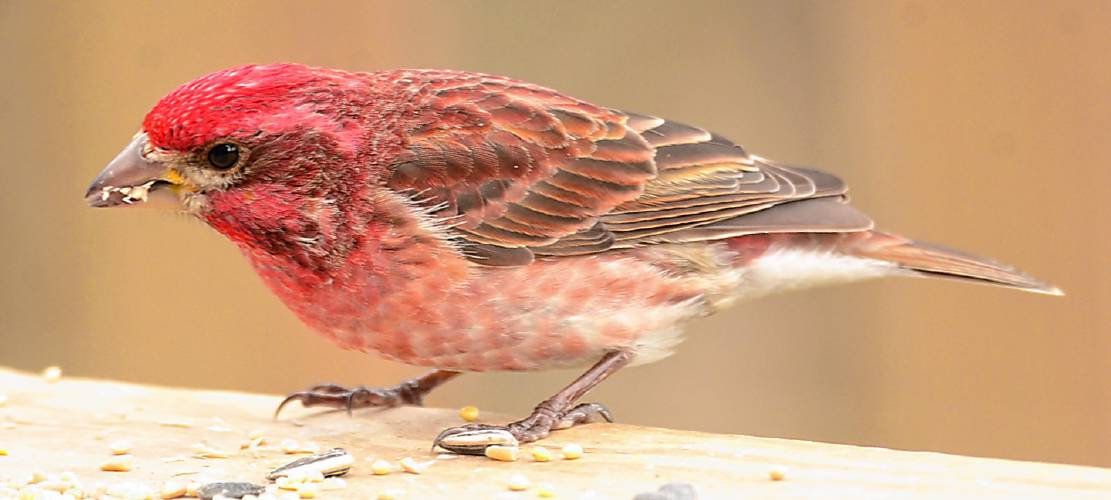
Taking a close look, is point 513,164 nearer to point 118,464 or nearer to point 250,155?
point 250,155

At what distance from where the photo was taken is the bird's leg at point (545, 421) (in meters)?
4.06

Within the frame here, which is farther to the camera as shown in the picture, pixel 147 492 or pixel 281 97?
pixel 281 97

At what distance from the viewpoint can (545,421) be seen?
433 centimetres

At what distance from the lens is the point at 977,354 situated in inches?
267

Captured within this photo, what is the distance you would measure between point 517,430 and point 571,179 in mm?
892

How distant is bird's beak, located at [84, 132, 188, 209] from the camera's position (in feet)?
13.8

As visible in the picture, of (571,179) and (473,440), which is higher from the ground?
(571,179)

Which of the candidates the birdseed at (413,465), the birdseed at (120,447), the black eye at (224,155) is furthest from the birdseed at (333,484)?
the black eye at (224,155)

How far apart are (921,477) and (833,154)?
3.36 meters

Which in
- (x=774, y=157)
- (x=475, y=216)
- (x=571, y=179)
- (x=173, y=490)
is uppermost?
(x=774, y=157)

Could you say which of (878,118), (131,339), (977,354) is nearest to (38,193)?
(131,339)

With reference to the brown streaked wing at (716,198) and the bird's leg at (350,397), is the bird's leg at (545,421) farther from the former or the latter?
the bird's leg at (350,397)

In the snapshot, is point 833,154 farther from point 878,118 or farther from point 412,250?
point 412,250

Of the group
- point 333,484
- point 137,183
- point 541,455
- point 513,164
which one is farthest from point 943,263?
point 137,183
